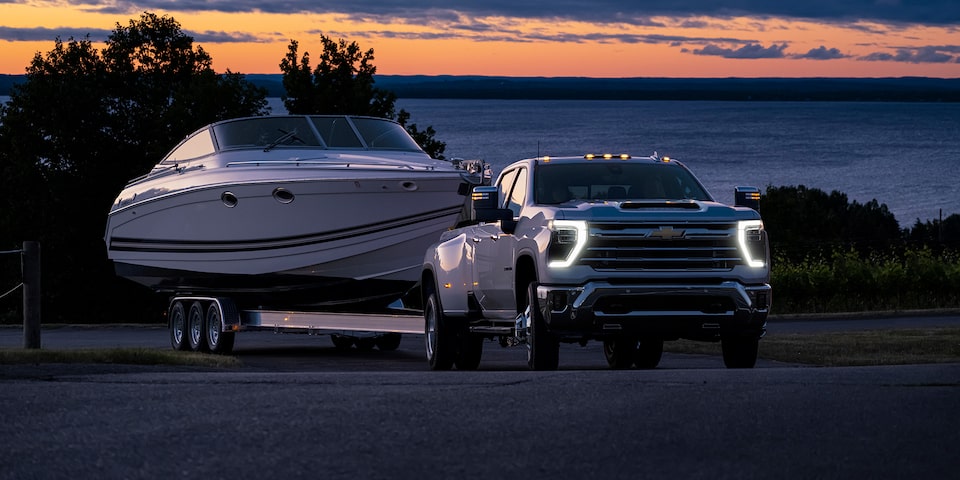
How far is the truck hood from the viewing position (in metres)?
13.5

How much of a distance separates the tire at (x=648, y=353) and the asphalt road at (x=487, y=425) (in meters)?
4.93

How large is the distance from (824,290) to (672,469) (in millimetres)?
26390

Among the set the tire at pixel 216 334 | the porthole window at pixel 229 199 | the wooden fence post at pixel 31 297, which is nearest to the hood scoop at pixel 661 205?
the wooden fence post at pixel 31 297

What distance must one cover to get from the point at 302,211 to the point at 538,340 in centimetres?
731

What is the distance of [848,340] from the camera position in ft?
72.8

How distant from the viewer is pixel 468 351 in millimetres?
16719

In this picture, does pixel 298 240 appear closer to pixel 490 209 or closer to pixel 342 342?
pixel 342 342

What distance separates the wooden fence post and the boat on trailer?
10.6 feet

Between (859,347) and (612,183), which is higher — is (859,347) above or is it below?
below

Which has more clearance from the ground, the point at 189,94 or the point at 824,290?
the point at 189,94

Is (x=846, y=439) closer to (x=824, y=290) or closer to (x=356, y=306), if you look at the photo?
(x=356, y=306)

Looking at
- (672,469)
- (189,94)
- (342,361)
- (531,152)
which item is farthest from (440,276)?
(531,152)

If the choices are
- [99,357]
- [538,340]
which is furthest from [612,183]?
[99,357]

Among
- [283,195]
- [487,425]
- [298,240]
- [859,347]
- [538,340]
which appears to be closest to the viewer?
[487,425]
